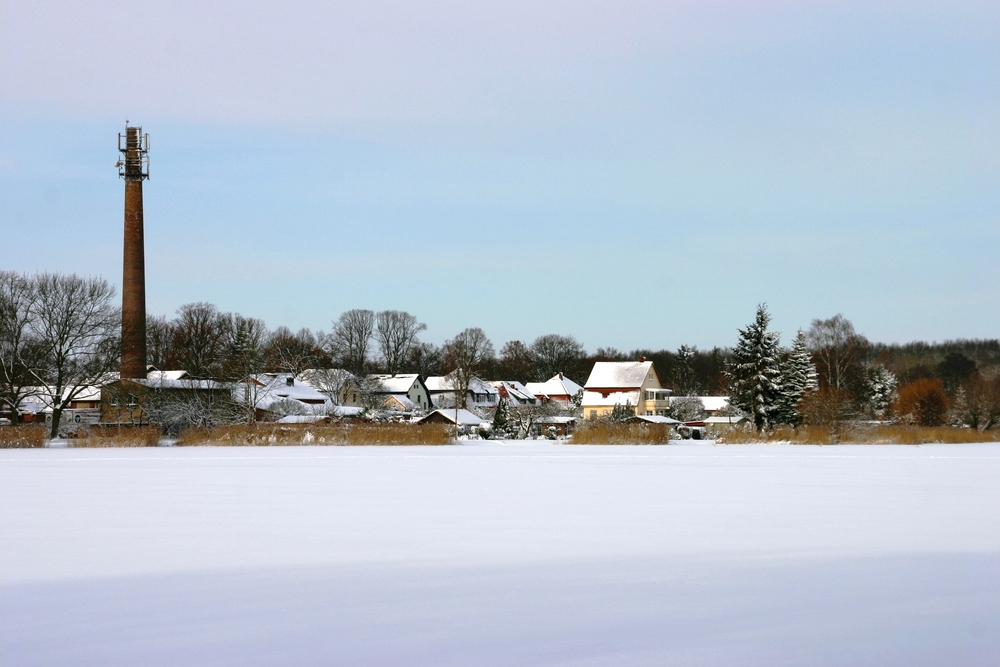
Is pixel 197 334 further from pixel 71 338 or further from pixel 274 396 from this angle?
pixel 71 338

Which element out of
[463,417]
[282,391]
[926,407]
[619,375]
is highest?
[619,375]

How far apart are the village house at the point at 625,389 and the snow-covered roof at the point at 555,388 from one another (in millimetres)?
9649

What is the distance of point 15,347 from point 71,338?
2.33 metres

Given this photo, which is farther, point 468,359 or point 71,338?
point 468,359

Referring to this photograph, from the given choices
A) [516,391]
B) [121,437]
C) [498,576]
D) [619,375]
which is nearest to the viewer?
[498,576]

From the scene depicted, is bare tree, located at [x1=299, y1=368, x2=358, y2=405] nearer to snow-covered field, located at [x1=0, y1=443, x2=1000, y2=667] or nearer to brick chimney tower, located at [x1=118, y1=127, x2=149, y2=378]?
brick chimney tower, located at [x1=118, y1=127, x2=149, y2=378]

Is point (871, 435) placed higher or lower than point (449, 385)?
lower

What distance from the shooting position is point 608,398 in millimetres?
94000

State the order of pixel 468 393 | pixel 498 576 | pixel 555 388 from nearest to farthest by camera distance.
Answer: pixel 498 576 < pixel 468 393 < pixel 555 388

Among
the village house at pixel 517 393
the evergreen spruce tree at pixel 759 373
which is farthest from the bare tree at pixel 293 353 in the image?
the evergreen spruce tree at pixel 759 373

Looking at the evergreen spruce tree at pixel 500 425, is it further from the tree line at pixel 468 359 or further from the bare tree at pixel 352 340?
the bare tree at pixel 352 340

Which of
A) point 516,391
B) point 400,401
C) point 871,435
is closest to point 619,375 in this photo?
point 516,391

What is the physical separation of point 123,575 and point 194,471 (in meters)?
13.4

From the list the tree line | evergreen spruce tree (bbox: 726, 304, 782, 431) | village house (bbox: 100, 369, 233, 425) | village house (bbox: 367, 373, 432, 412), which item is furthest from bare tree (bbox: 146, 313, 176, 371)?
evergreen spruce tree (bbox: 726, 304, 782, 431)
